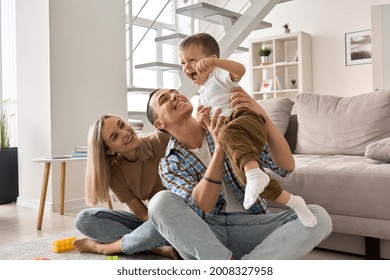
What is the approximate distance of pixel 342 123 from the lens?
2709 mm

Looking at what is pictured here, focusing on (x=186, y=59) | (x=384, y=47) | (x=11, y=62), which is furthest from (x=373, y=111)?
(x=11, y=62)

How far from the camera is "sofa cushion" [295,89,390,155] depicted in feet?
8.59

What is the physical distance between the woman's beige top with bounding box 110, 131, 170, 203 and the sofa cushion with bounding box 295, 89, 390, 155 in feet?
3.76

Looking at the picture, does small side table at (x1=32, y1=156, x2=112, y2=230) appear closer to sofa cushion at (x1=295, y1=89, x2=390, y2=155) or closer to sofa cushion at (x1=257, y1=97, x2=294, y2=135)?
sofa cushion at (x1=257, y1=97, x2=294, y2=135)

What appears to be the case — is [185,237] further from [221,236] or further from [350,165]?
[350,165]

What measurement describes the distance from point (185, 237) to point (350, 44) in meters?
4.70

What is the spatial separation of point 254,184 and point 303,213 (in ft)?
0.93

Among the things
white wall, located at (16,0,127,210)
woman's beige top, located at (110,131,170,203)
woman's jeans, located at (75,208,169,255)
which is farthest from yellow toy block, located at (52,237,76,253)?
white wall, located at (16,0,127,210)

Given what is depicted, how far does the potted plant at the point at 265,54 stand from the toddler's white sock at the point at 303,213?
4712 mm

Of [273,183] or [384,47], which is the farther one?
[384,47]

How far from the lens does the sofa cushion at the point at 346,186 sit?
2.00m

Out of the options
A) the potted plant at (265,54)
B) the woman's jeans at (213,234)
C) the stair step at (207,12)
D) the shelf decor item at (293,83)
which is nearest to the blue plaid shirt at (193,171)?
the woman's jeans at (213,234)

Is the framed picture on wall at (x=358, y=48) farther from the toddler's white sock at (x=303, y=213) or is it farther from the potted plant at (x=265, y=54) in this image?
the toddler's white sock at (x=303, y=213)

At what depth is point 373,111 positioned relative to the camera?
104 inches
